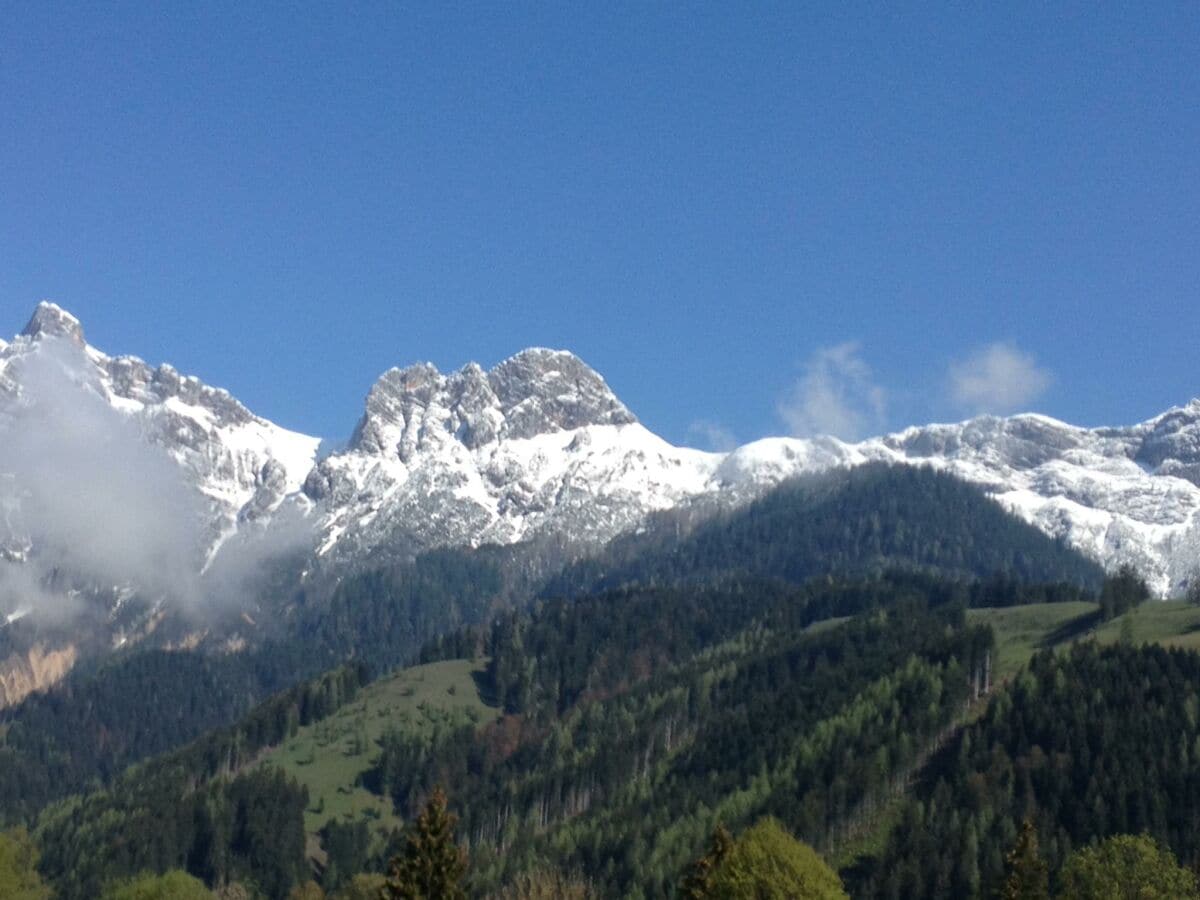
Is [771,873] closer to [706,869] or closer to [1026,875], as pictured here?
[706,869]

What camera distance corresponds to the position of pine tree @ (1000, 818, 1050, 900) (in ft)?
387

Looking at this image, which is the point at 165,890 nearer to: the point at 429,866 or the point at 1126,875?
the point at 429,866

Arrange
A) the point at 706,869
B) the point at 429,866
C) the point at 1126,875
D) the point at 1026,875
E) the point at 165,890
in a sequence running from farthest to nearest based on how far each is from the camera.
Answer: the point at 165,890 → the point at 1126,875 → the point at 1026,875 → the point at 706,869 → the point at 429,866

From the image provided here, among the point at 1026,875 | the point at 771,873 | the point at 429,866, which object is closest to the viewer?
the point at 429,866

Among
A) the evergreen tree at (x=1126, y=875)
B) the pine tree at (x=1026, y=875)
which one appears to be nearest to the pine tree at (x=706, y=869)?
the pine tree at (x=1026, y=875)

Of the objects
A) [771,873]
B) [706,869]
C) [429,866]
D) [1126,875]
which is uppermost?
[429,866]

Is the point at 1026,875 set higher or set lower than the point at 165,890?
higher

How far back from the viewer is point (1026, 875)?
392 ft

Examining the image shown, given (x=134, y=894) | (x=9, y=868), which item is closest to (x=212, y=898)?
(x=134, y=894)

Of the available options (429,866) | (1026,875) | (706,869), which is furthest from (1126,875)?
(429,866)

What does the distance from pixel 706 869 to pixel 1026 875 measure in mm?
26582

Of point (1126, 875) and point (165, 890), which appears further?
point (165, 890)

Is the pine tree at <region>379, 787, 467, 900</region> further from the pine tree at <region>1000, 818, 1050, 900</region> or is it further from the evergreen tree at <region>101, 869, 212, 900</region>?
the evergreen tree at <region>101, 869, 212, 900</region>

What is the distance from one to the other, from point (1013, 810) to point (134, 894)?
114 meters
